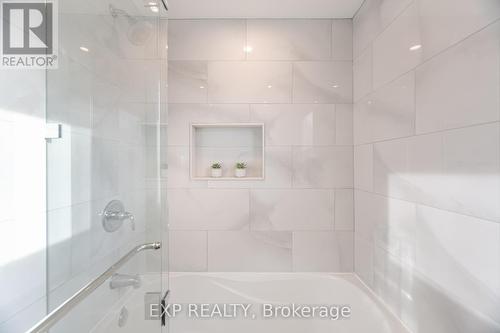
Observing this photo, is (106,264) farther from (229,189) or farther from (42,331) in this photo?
(229,189)

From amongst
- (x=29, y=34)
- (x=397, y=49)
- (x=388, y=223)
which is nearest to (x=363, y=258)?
(x=388, y=223)

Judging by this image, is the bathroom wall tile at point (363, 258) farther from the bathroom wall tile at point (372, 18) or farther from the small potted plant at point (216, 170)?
the bathroom wall tile at point (372, 18)

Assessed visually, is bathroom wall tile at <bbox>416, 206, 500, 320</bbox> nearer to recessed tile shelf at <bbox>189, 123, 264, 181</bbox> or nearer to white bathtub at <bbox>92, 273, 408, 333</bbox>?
white bathtub at <bbox>92, 273, 408, 333</bbox>

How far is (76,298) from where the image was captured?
740 millimetres

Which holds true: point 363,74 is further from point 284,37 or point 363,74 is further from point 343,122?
point 284,37

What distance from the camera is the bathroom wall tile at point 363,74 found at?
5.61ft

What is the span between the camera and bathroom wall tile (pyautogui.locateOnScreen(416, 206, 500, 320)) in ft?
2.74

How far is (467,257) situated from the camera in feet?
3.05

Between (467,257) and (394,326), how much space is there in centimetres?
65

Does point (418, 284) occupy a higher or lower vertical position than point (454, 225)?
lower

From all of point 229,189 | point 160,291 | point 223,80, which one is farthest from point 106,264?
point 223,80

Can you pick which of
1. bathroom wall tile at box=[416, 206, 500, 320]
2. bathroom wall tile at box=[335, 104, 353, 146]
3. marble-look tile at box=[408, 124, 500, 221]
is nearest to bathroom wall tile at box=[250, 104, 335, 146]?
bathroom wall tile at box=[335, 104, 353, 146]

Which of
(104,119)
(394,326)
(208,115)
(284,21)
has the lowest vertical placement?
(394,326)

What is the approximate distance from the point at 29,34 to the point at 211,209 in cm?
146
